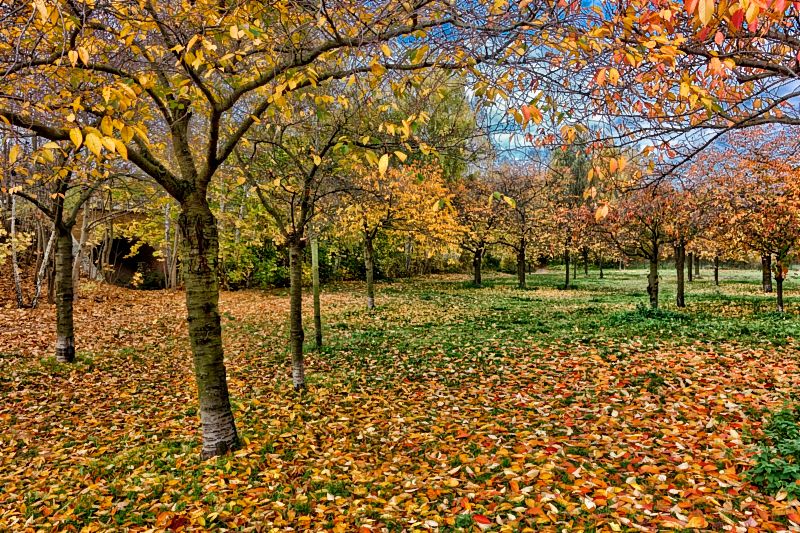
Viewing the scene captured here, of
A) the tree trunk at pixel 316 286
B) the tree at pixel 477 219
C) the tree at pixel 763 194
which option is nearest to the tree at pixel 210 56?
the tree trunk at pixel 316 286

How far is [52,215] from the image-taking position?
8812 mm

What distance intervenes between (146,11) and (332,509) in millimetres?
5394

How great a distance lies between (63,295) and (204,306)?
19.9 feet

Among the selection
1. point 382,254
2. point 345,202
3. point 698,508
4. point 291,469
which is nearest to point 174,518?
point 291,469

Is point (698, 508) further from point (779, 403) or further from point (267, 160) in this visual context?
point (267, 160)

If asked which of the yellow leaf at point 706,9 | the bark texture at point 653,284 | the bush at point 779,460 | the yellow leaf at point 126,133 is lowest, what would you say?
the bush at point 779,460

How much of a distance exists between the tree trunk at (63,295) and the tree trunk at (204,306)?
574 centimetres

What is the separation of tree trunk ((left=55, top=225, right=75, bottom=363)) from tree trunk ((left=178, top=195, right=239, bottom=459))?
5738 mm

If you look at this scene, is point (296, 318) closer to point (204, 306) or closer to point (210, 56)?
point (204, 306)

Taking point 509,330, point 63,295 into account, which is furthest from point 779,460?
point 63,295

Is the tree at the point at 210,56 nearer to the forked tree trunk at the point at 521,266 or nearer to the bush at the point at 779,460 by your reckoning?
the bush at the point at 779,460

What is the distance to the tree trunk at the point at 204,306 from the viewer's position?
192 inches

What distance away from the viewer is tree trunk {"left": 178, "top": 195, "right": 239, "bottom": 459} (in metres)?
4.88

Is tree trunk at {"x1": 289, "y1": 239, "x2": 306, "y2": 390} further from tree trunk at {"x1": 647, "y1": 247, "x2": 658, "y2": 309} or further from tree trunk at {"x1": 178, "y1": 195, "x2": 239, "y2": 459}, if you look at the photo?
tree trunk at {"x1": 647, "y1": 247, "x2": 658, "y2": 309}
